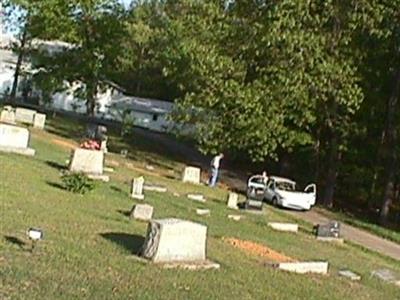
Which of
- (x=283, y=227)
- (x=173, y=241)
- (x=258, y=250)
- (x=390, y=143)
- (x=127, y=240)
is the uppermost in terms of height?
(x=390, y=143)

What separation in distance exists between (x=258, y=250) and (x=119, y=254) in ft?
Result: 16.8

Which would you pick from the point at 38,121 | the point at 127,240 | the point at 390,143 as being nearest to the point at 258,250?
the point at 127,240

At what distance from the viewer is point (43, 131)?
148ft

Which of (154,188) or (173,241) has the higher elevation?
(173,241)

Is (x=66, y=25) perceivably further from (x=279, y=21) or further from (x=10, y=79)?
(x=10, y=79)

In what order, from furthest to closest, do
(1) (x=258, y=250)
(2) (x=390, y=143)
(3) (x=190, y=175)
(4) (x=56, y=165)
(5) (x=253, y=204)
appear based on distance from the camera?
(2) (x=390, y=143) < (3) (x=190, y=175) < (5) (x=253, y=204) < (4) (x=56, y=165) < (1) (x=258, y=250)

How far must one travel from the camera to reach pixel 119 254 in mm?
13492

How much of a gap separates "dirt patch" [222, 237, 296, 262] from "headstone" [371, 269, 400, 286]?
2.43 m

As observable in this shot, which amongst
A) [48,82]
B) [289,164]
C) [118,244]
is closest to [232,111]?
[289,164]

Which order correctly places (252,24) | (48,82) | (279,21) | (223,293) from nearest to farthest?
(223,293), (279,21), (252,24), (48,82)

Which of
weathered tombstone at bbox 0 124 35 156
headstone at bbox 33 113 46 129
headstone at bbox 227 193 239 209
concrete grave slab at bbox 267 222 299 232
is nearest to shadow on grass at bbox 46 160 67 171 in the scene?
weathered tombstone at bbox 0 124 35 156

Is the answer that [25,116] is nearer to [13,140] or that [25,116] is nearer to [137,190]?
[13,140]

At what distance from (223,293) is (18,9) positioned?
169 feet

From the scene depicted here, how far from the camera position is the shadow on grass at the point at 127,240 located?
14.2 meters
